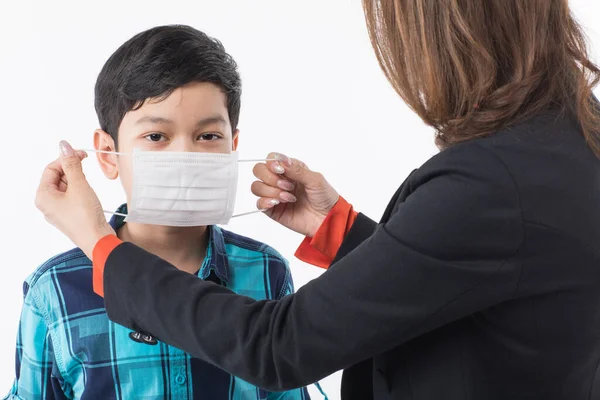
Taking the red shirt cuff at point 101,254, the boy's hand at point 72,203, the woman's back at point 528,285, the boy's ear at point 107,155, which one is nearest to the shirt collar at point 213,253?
the boy's ear at point 107,155

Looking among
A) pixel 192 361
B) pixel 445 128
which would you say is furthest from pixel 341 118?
pixel 445 128

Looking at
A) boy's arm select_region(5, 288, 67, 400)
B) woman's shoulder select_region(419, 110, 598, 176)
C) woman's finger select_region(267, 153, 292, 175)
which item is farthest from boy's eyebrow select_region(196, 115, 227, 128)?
woman's shoulder select_region(419, 110, 598, 176)

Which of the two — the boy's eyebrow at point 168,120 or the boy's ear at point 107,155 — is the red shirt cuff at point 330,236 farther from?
the boy's ear at point 107,155

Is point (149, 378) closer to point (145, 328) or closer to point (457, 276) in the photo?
point (145, 328)

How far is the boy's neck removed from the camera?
5.91 feet

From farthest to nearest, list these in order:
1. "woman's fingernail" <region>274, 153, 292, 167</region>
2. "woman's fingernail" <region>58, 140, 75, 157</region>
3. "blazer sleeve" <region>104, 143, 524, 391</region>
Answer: "woman's fingernail" <region>274, 153, 292, 167</region> < "woman's fingernail" <region>58, 140, 75, 157</region> < "blazer sleeve" <region>104, 143, 524, 391</region>

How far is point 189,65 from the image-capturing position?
1682 millimetres

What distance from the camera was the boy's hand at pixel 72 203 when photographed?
138cm

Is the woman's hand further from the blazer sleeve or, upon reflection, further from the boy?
the blazer sleeve

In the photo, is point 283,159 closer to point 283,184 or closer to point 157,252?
point 283,184

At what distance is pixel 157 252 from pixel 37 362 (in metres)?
0.36

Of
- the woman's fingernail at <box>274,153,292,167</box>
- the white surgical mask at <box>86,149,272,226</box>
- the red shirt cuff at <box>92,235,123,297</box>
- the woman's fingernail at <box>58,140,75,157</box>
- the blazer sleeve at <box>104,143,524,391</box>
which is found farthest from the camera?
the woman's fingernail at <box>274,153,292,167</box>

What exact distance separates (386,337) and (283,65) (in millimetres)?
1963

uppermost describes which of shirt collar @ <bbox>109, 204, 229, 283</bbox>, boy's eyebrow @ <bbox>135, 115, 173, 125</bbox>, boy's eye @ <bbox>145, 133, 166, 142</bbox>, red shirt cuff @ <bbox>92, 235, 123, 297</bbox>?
boy's eyebrow @ <bbox>135, 115, 173, 125</bbox>
